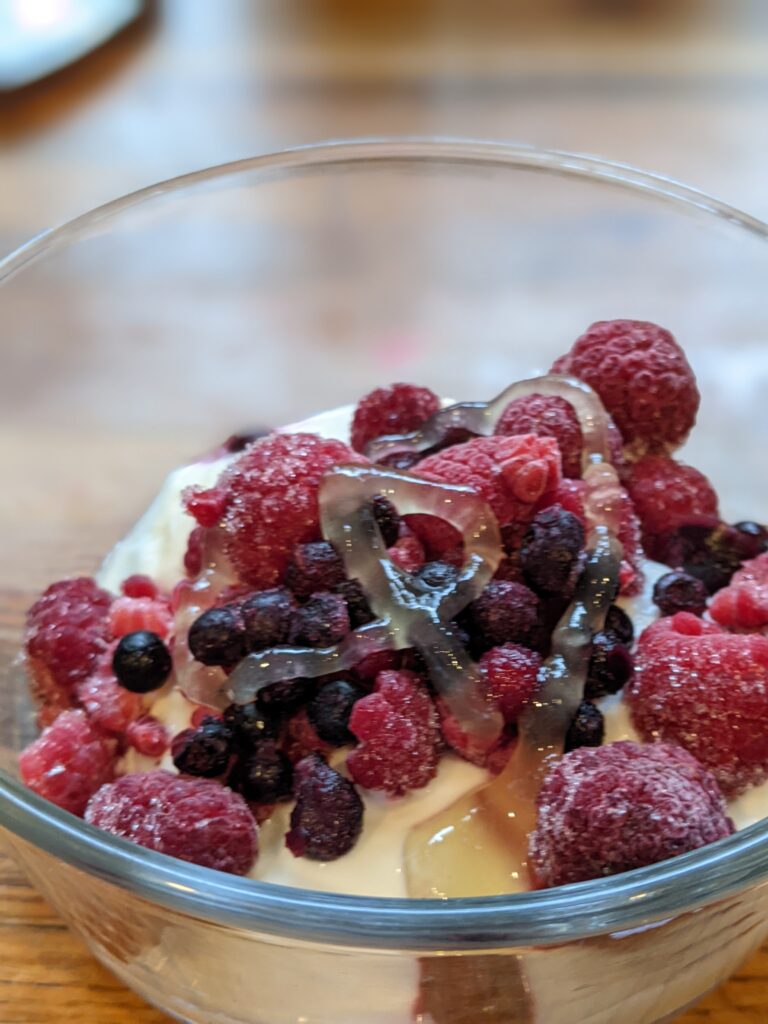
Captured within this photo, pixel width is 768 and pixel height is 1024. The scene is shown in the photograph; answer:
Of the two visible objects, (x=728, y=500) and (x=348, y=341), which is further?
(x=348, y=341)

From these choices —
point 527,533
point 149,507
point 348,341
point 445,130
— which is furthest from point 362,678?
point 445,130

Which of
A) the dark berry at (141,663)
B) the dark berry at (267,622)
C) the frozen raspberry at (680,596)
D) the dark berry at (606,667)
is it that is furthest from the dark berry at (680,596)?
the dark berry at (141,663)

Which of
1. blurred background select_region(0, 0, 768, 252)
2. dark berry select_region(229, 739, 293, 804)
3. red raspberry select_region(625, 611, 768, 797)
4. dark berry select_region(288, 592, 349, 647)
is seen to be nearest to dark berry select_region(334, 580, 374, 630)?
dark berry select_region(288, 592, 349, 647)

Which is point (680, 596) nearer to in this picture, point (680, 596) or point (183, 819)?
point (680, 596)

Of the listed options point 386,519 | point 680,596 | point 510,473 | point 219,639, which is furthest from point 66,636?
point 680,596

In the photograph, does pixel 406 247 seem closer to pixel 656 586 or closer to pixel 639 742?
pixel 656 586
